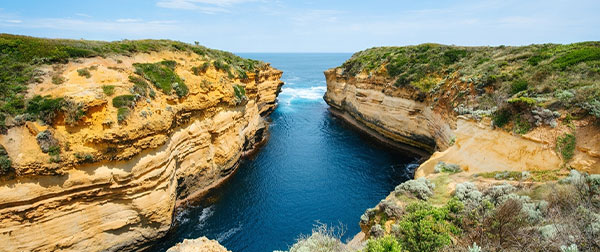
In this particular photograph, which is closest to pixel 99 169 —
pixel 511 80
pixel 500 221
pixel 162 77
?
pixel 162 77

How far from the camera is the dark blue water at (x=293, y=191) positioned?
2067cm

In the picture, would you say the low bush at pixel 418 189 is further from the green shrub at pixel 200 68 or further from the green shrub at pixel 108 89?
the green shrub at pixel 200 68

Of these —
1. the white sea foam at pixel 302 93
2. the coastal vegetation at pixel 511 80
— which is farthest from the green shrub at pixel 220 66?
the white sea foam at pixel 302 93

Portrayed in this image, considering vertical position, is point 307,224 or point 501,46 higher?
point 501,46

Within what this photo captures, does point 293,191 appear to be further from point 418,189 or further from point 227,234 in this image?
point 418,189

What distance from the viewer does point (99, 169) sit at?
16.8 metres

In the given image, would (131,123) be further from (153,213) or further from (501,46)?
(501,46)

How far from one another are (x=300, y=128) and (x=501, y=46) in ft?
97.2

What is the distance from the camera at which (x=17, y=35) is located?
2147 cm

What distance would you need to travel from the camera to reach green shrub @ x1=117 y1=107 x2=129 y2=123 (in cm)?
1762

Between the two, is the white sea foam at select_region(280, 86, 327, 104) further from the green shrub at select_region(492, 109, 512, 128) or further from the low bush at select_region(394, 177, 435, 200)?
the low bush at select_region(394, 177, 435, 200)

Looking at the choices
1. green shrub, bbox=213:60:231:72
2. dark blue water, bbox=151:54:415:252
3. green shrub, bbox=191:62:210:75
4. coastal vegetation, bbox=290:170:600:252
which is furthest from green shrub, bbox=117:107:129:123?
coastal vegetation, bbox=290:170:600:252

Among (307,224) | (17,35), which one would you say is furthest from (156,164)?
(17,35)

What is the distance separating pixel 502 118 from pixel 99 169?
2679 cm
